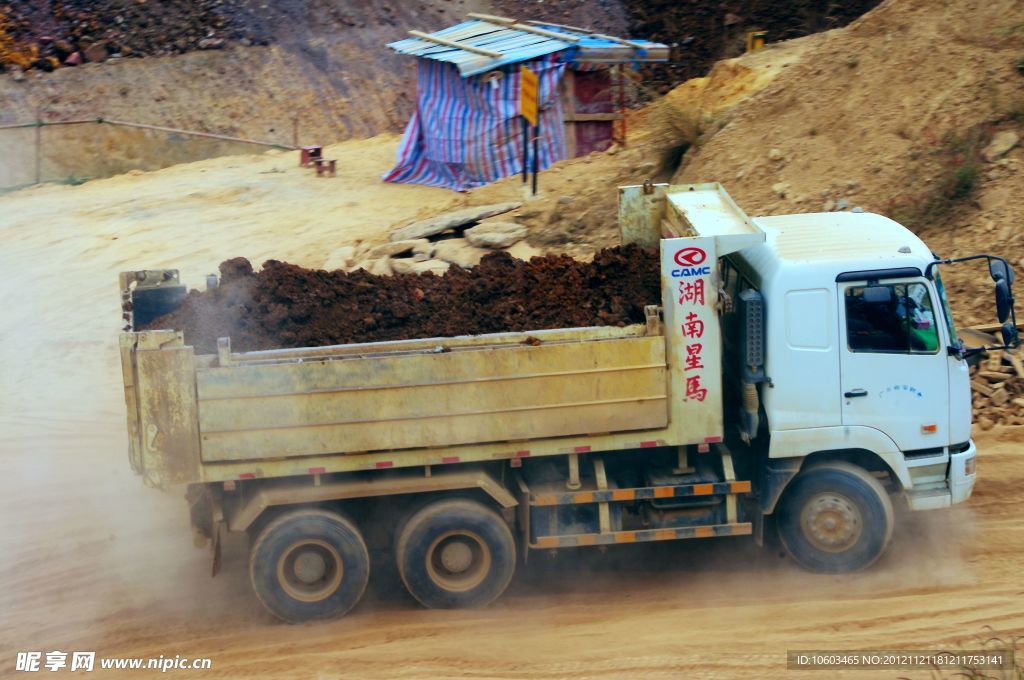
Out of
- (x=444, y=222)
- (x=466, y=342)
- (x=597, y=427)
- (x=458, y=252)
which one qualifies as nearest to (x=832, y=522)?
(x=597, y=427)

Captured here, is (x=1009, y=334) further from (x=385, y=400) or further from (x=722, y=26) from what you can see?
(x=722, y=26)

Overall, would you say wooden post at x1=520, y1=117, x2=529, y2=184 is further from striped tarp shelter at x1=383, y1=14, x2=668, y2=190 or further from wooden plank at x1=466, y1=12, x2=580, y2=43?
wooden plank at x1=466, y1=12, x2=580, y2=43

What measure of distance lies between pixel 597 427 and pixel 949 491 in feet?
8.88

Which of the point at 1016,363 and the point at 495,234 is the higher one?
the point at 495,234

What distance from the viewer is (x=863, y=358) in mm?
7707

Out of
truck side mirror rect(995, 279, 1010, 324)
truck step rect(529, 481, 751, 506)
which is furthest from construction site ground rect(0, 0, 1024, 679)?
truck side mirror rect(995, 279, 1010, 324)

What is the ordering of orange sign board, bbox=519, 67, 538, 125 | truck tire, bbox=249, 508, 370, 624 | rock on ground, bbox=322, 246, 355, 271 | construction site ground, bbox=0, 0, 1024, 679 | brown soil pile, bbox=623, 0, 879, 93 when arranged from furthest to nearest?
brown soil pile, bbox=623, 0, 879, 93 < orange sign board, bbox=519, 67, 538, 125 < rock on ground, bbox=322, 246, 355, 271 < truck tire, bbox=249, 508, 370, 624 < construction site ground, bbox=0, 0, 1024, 679

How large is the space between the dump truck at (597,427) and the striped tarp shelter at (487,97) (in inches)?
511

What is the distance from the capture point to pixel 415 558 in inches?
305

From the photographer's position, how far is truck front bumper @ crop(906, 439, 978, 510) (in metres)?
7.93

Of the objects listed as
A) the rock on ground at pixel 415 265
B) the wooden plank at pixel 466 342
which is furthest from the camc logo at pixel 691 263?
the rock on ground at pixel 415 265

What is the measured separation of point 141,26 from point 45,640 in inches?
953

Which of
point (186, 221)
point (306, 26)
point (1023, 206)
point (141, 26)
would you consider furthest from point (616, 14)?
point (1023, 206)

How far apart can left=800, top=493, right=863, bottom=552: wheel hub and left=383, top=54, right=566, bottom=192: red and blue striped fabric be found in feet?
44.4
